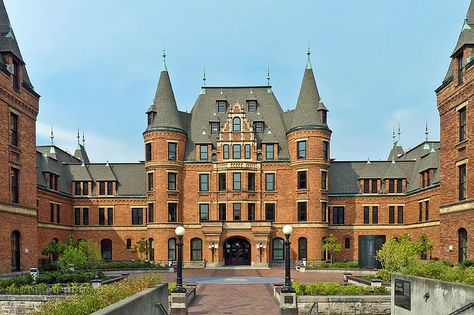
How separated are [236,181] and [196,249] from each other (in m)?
8.83

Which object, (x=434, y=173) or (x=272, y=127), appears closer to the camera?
(x=434, y=173)

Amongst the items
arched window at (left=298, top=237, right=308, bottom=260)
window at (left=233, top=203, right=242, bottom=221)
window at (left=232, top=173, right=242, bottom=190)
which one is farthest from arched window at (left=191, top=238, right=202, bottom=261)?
arched window at (left=298, top=237, right=308, bottom=260)

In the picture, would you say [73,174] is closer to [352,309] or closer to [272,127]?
[272,127]

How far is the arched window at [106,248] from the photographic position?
1874 inches

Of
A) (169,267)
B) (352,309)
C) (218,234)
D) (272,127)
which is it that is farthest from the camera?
(272,127)

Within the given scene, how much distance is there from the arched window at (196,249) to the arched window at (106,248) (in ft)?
34.8

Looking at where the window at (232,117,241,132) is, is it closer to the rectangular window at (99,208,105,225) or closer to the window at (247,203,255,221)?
the window at (247,203,255,221)

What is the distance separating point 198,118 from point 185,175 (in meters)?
7.23

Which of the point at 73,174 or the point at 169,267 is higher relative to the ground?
the point at 73,174

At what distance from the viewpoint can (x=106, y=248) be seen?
4784cm

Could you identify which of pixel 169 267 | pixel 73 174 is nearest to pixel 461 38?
pixel 169 267

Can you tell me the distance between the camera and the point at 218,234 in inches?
1706

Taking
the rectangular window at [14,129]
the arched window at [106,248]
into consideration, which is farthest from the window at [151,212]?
the rectangular window at [14,129]

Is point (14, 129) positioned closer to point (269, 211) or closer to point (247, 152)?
point (247, 152)
